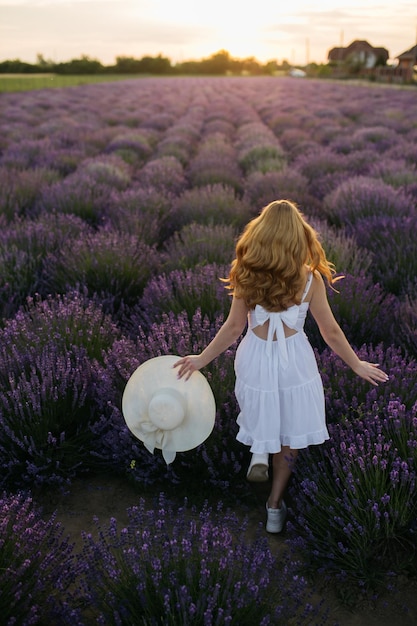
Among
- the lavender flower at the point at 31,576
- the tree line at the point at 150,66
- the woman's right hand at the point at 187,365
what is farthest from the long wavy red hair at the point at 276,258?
the tree line at the point at 150,66

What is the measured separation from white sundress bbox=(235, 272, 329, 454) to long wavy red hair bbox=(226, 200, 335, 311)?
8cm

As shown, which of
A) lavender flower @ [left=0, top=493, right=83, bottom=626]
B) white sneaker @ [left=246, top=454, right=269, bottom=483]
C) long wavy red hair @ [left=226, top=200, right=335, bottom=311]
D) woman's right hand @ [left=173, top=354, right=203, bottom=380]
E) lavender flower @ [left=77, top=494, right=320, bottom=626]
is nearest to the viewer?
lavender flower @ [left=77, top=494, right=320, bottom=626]

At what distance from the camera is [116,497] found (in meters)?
2.56

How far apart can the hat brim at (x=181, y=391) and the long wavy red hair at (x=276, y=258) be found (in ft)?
1.24

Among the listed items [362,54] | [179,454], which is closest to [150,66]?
[362,54]

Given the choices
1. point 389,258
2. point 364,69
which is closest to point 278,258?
point 389,258

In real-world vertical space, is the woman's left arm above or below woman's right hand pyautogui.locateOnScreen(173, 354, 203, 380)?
above

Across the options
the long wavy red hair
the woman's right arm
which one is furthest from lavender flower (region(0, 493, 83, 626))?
the woman's right arm

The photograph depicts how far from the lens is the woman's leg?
7.66ft

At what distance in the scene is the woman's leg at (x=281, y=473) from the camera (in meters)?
2.33

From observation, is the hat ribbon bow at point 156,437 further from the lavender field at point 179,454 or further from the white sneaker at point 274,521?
the white sneaker at point 274,521

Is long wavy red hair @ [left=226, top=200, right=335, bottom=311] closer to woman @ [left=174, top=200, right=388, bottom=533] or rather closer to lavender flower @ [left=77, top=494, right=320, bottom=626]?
woman @ [left=174, top=200, right=388, bottom=533]

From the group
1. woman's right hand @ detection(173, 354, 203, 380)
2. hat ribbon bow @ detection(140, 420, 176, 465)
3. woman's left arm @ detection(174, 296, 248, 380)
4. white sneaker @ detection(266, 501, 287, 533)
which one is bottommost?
white sneaker @ detection(266, 501, 287, 533)

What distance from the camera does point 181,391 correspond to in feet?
6.89
